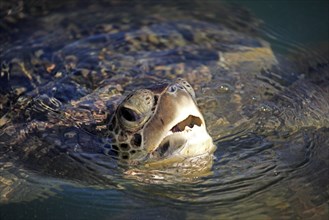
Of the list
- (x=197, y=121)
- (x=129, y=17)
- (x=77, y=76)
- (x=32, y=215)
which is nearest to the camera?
(x=197, y=121)

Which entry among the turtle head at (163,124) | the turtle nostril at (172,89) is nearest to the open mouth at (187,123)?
the turtle head at (163,124)

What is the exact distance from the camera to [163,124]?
9.47 ft

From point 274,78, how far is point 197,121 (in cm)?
160

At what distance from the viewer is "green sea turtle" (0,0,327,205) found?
300cm

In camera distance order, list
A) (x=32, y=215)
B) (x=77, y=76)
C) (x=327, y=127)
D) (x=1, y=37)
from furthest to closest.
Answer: (x=1, y=37)
(x=77, y=76)
(x=327, y=127)
(x=32, y=215)

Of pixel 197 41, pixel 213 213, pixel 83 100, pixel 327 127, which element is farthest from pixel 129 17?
pixel 213 213

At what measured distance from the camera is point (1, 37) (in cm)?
486

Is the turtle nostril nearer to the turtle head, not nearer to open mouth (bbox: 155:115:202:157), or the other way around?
the turtle head

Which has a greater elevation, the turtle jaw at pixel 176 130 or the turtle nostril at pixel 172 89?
the turtle nostril at pixel 172 89

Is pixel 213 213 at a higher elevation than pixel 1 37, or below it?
below

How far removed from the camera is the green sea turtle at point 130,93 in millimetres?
3000

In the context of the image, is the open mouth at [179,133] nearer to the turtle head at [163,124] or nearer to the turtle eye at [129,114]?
the turtle head at [163,124]

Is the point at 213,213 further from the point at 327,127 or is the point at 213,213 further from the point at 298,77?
the point at 298,77

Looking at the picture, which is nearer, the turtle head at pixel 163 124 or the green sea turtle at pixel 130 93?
the turtle head at pixel 163 124
